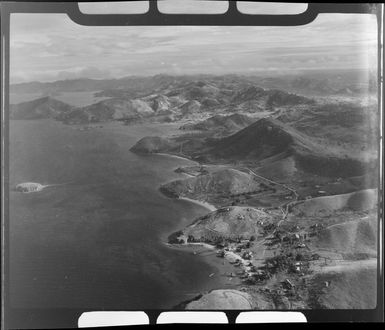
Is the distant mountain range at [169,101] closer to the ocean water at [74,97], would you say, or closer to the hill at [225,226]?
the ocean water at [74,97]

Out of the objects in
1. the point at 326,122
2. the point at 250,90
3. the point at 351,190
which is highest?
the point at 250,90

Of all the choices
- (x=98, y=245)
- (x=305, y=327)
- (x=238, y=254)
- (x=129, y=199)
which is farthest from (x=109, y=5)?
(x=305, y=327)

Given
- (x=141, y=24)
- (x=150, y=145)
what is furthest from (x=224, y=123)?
(x=141, y=24)

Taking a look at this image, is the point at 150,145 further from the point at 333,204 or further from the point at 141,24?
the point at 333,204

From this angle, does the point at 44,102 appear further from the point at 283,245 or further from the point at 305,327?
the point at 305,327

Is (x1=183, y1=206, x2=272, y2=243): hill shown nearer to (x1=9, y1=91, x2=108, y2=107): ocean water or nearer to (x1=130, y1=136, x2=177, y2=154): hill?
(x1=130, y1=136, x2=177, y2=154): hill

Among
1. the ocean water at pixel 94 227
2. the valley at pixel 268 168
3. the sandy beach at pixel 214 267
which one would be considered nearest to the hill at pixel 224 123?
the valley at pixel 268 168

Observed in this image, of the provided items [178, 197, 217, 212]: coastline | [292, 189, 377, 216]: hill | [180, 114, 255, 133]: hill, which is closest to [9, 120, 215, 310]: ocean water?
[178, 197, 217, 212]: coastline

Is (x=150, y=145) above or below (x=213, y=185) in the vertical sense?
above
